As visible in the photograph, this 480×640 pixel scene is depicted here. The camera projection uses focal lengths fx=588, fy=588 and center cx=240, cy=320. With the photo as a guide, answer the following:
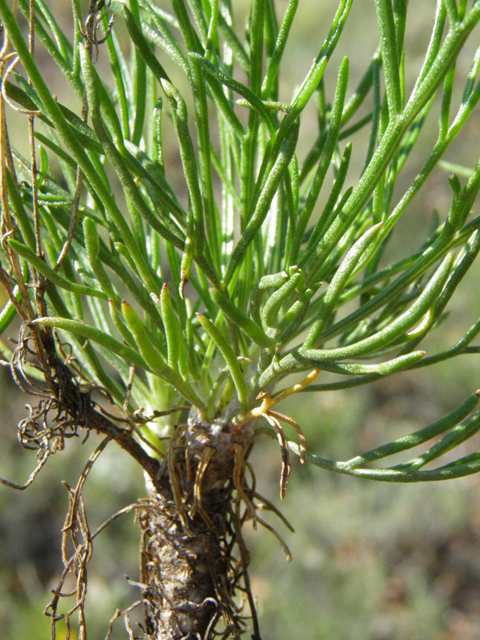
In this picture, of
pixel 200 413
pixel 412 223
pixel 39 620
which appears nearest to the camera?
pixel 200 413

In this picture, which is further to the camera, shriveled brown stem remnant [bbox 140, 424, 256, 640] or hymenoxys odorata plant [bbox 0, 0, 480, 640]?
shriveled brown stem remnant [bbox 140, 424, 256, 640]

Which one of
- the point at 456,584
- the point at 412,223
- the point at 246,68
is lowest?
the point at 456,584

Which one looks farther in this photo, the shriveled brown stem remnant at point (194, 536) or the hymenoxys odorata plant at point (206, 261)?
the shriveled brown stem remnant at point (194, 536)

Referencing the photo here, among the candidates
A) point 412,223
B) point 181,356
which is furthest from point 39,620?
point 412,223

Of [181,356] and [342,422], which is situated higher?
[181,356]

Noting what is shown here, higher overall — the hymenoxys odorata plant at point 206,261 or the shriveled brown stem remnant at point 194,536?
the hymenoxys odorata plant at point 206,261

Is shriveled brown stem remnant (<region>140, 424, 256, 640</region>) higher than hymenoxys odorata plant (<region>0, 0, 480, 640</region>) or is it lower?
lower

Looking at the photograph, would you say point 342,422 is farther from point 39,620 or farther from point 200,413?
point 200,413

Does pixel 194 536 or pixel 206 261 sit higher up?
pixel 206 261
